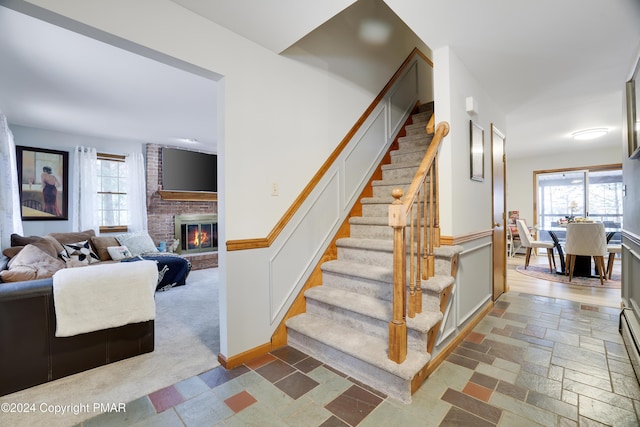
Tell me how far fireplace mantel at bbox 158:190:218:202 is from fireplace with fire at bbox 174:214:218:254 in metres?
0.36

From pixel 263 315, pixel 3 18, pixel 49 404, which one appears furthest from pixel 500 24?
pixel 49 404

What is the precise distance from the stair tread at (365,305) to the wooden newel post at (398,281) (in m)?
0.15

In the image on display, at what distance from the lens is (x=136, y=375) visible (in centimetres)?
203

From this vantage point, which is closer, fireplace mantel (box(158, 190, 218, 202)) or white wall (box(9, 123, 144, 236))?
white wall (box(9, 123, 144, 236))

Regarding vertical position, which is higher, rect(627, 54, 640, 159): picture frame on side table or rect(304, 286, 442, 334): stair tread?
rect(627, 54, 640, 159): picture frame on side table

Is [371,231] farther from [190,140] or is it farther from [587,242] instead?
[190,140]

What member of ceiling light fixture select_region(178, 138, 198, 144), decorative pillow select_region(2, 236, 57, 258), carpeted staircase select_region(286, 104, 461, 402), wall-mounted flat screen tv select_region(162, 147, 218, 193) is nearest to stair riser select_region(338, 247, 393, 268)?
carpeted staircase select_region(286, 104, 461, 402)

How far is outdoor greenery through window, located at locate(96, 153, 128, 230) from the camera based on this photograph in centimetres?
539

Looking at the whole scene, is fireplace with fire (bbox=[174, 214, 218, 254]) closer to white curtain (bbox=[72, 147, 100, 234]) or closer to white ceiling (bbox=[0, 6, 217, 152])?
white curtain (bbox=[72, 147, 100, 234])

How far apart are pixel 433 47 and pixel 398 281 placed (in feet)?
6.09

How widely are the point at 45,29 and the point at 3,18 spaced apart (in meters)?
0.22

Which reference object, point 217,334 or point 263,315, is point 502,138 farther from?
point 217,334

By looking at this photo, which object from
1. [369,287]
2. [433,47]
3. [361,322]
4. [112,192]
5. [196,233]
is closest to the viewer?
[361,322]

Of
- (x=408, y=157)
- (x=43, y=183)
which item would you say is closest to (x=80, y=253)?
(x=43, y=183)
